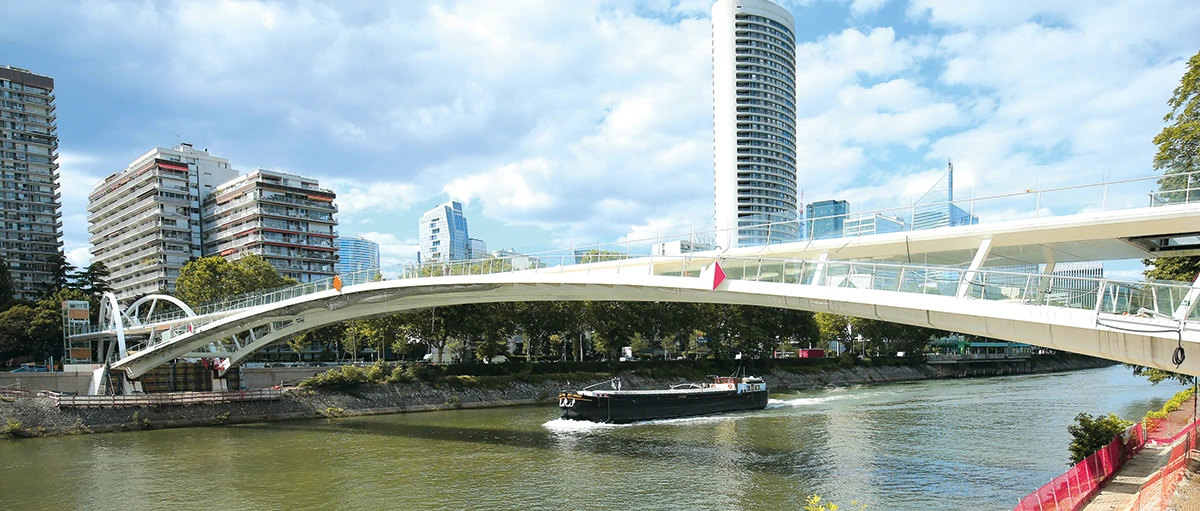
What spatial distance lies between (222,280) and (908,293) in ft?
189

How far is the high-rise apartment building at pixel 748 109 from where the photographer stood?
119938mm

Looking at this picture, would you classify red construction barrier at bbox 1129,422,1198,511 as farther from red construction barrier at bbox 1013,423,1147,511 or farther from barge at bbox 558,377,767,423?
barge at bbox 558,377,767,423

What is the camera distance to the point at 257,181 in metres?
88.0

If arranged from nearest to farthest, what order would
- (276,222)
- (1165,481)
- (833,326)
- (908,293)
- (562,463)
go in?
(1165,481) < (908,293) < (562,463) < (833,326) < (276,222)

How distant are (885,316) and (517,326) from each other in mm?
43714

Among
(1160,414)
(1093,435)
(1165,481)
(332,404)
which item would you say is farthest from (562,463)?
(332,404)

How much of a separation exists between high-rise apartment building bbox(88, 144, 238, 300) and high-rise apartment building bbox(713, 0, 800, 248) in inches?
→ 2763

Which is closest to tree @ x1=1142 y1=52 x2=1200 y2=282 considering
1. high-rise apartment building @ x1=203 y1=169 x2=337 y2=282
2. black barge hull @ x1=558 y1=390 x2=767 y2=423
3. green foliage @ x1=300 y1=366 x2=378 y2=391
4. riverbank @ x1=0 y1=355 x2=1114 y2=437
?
black barge hull @ x1=558 y1=390 x2=767 y2=423

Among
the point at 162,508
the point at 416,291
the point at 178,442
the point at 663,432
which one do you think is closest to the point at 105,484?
the point at 162,508

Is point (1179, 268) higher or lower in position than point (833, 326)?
higher

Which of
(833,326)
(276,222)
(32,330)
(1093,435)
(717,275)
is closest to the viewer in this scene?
(1093,435)

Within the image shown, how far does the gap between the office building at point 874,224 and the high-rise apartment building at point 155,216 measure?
271ft

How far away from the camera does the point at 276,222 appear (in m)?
88.7

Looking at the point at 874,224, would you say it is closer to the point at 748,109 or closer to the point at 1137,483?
the point at 1137,483
